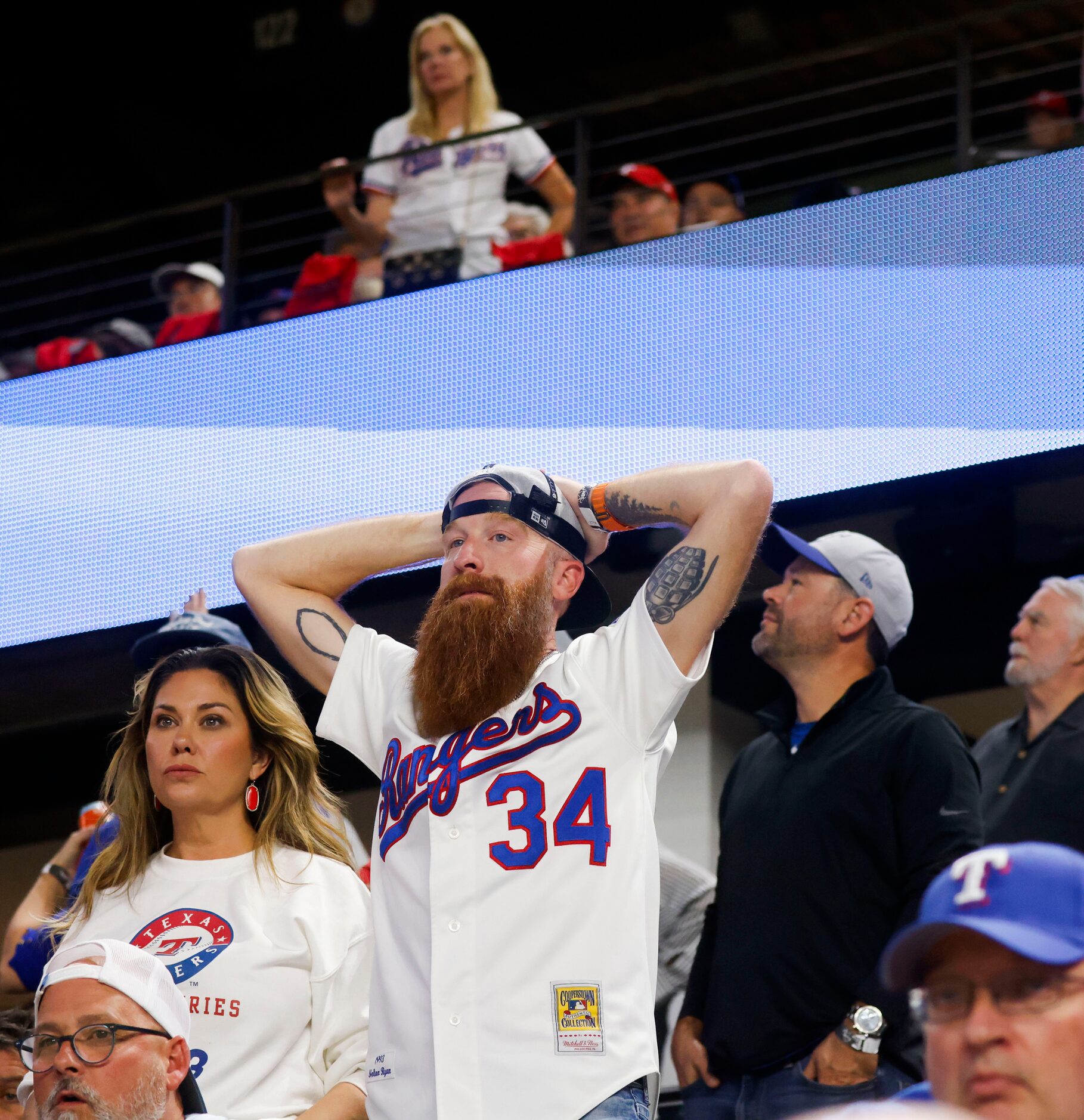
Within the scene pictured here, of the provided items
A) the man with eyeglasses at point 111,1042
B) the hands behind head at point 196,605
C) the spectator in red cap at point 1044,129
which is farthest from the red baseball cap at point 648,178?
the man with eyeglasses at point 111,1042

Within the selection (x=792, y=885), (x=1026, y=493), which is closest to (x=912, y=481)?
(x=1026, y=493)

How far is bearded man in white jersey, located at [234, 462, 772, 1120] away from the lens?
2486 millimetres

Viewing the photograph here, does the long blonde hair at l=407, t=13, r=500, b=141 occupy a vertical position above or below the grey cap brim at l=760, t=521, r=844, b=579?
above

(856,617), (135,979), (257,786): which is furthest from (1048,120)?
(135,979)

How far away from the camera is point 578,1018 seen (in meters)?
2.49

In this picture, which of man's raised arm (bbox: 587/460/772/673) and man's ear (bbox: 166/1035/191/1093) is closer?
man's ear (bbox: 166/1035/191/1093)

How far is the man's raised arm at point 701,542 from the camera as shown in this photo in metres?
2.75

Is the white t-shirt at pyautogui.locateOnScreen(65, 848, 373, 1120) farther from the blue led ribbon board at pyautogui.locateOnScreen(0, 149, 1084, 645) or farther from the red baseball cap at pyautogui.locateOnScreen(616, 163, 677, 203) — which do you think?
the red baseball cap at pyautogui.locateOnScreen(616, 163, 677, 203)

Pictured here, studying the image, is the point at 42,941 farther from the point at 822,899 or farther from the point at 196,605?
the point at 822,899

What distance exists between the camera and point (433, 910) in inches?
102

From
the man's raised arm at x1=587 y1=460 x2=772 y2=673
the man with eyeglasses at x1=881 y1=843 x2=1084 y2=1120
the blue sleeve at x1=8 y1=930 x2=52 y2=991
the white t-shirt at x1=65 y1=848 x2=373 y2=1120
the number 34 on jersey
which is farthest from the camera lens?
the blue sleeve at x1=8 y1=930 x2=52 y2=991

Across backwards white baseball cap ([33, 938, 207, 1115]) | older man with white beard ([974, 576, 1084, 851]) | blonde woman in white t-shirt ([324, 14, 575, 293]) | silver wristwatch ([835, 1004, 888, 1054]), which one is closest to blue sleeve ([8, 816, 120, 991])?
backwards white baseball cap ([33, 938, 207, 1115])

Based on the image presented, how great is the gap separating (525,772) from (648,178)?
10.9 feet

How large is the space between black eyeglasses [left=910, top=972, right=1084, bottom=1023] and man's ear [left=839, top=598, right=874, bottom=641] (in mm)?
2121
